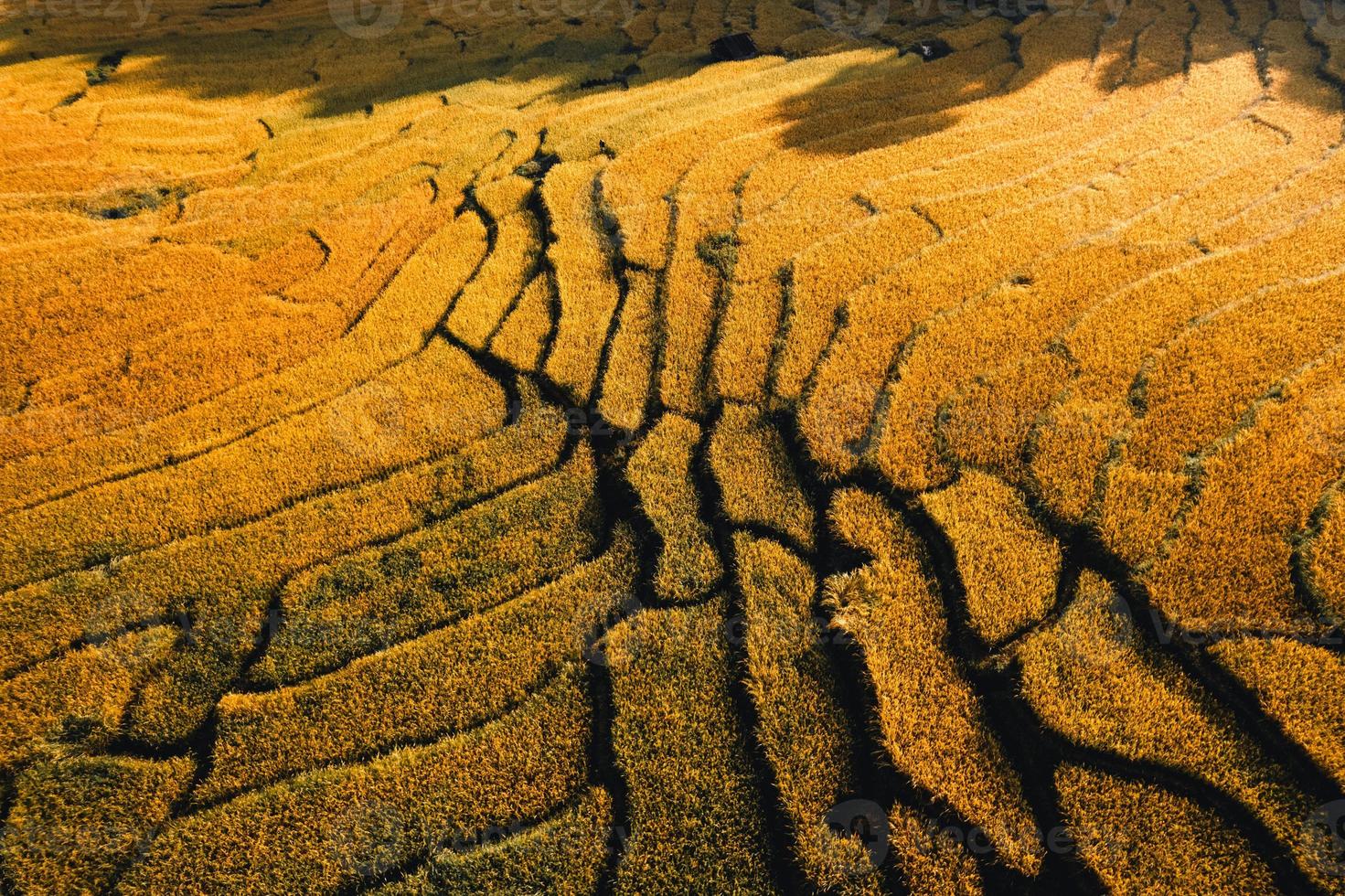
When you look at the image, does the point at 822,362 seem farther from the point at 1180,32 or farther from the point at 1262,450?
the point at 1180,32

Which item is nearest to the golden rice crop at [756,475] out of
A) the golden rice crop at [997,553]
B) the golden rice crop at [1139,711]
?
the golden rice crop at [997,553]

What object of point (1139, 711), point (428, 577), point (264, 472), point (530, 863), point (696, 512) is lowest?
point (530, 863)

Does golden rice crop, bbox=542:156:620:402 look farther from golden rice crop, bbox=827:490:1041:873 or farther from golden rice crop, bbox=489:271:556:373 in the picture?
golden rice crop, bbox=827:490:1041:873

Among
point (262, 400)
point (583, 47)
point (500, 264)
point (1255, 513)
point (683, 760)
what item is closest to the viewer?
point (683, 760)

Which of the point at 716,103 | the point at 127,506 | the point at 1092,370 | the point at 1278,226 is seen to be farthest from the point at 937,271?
the point at 127,506

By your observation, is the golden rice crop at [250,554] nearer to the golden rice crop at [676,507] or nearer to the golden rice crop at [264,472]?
the golden rice crop at [264,472]

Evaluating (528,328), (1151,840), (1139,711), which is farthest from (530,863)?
(528,328)

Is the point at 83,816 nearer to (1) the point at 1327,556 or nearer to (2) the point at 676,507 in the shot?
(2) the point at 676,507
